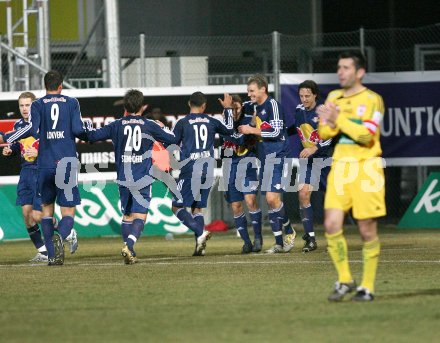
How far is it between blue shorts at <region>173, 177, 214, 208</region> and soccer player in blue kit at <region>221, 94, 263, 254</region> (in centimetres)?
55

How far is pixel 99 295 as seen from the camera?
1081 centimetres

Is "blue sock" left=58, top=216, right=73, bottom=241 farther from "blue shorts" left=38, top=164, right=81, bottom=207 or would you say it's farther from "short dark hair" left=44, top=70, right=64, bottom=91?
"short dark hair" left=44, top=70, right=64, bottom=91

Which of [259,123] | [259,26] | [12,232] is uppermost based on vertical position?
[259,26]

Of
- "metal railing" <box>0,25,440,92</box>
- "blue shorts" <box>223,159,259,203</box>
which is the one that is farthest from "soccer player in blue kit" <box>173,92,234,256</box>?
"metal railing" <box>0,25,440,92</box>

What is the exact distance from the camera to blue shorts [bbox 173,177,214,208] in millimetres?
15984

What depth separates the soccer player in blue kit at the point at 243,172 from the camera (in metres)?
16.6

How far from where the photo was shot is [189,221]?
16.0 metres

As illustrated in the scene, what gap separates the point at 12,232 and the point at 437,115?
8726mm

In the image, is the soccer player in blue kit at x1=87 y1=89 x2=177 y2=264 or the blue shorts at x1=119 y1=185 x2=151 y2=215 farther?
the blue shorts at x1=119 y1=185 x2=151 y2=215

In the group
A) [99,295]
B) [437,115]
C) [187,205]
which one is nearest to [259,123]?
[187,205]

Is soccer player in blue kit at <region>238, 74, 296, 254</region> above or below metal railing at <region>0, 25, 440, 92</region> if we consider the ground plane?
below

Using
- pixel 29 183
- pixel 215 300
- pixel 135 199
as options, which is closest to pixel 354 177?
pixel 215 300

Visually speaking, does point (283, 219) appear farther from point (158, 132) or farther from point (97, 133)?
point (97, 133)

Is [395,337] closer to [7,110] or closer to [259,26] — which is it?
[7,110]
